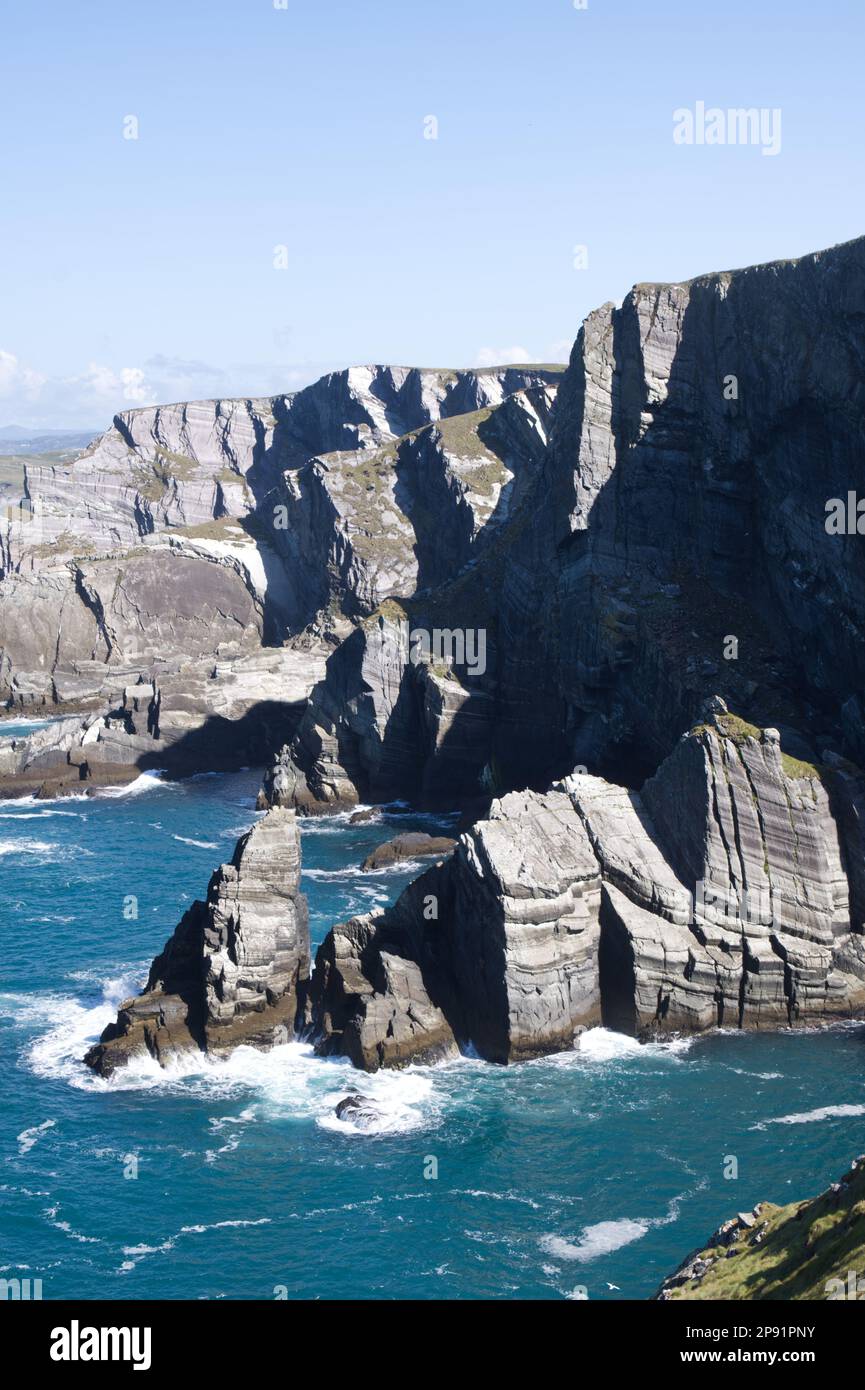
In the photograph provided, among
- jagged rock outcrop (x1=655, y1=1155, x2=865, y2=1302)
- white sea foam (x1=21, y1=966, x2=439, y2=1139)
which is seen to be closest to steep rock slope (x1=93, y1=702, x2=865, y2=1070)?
white sea foam (x1=21, y1=966, x2=439, y2=1139)

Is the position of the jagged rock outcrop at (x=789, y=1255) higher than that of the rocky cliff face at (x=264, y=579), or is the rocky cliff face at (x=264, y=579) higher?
the rocky cliff face at (x=264, y=579)

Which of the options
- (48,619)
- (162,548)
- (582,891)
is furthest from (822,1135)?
(162,548)

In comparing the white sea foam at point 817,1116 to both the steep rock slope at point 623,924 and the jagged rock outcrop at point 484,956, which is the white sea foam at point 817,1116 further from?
the jagged rock outcrop at point 484,956

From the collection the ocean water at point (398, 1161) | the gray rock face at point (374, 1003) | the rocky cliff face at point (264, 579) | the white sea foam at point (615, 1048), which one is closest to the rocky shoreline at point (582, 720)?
the gray rock face at point (374, 1003)

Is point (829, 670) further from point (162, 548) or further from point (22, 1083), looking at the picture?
point (162, 548)

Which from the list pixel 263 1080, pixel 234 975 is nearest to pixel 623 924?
pixel 263 1080

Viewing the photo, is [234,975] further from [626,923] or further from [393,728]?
[393,728]

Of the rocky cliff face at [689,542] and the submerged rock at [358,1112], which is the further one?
the rocky cliff face at [689,542]
